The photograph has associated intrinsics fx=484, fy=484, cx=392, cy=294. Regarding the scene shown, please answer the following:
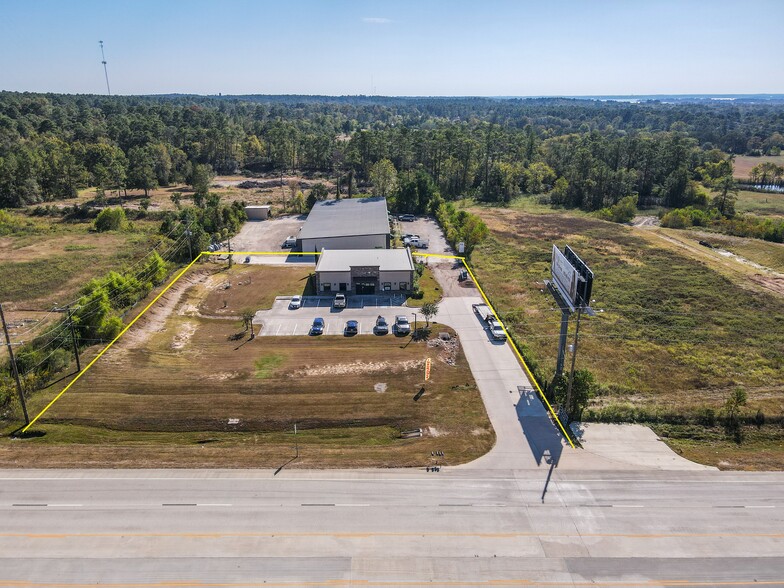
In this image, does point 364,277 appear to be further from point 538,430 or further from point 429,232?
point 429,232

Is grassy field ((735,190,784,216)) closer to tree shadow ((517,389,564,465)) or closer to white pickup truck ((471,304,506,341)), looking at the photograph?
white pickup truck ((471,304,506,341))

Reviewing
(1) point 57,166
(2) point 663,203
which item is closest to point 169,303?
(1) point 57,166

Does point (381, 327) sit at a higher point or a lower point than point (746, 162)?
lower

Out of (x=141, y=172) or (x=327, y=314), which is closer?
(x=327, y=314)

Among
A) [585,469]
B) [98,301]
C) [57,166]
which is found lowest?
[585,469]

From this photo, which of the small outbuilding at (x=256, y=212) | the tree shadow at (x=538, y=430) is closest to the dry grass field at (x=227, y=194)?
the small outbuilding at (x=256, y=212)

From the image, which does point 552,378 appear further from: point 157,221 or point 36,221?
point 36,221

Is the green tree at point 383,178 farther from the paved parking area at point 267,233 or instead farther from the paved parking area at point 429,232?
the paved parking area at point 267,233

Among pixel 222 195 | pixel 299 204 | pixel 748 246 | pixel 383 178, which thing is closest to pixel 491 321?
pixel 299 204

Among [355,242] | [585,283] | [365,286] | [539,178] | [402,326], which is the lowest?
[402,326]
